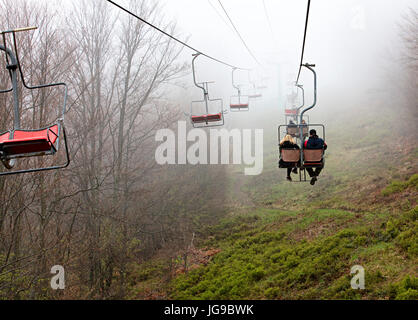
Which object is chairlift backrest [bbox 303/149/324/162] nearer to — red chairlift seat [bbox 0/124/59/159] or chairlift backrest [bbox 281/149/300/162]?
chairlift backrest [bbox 281/149/300/162]

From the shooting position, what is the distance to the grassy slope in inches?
354

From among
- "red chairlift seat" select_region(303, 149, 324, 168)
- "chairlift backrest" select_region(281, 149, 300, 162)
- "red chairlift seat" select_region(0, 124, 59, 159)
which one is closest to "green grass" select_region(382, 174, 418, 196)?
"red chairlift seat" select_region(303, 149, 324, 168)

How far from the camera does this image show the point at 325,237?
39.8 ft

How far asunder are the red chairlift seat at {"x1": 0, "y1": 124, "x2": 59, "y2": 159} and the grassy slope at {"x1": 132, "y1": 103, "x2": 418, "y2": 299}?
23.3 feet

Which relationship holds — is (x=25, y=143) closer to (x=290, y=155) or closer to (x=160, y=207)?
(x=290, y=155)

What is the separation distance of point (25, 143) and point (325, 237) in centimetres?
1060

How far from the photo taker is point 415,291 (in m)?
6.96

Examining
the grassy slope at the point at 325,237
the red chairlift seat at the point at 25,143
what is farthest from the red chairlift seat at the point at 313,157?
the red chairlift seat at the point at 25,143

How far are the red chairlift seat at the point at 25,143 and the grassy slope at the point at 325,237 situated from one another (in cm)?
711

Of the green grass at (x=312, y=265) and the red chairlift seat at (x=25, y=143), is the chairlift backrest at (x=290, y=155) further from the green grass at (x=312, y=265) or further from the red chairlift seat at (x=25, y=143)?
the red chairlift seat at (x=25, y=143)

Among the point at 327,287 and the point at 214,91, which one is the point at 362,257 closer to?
the point at 327,287

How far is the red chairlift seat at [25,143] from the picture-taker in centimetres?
382

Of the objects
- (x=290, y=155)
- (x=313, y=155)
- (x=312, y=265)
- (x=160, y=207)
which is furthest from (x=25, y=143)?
(x=160, y=207)
